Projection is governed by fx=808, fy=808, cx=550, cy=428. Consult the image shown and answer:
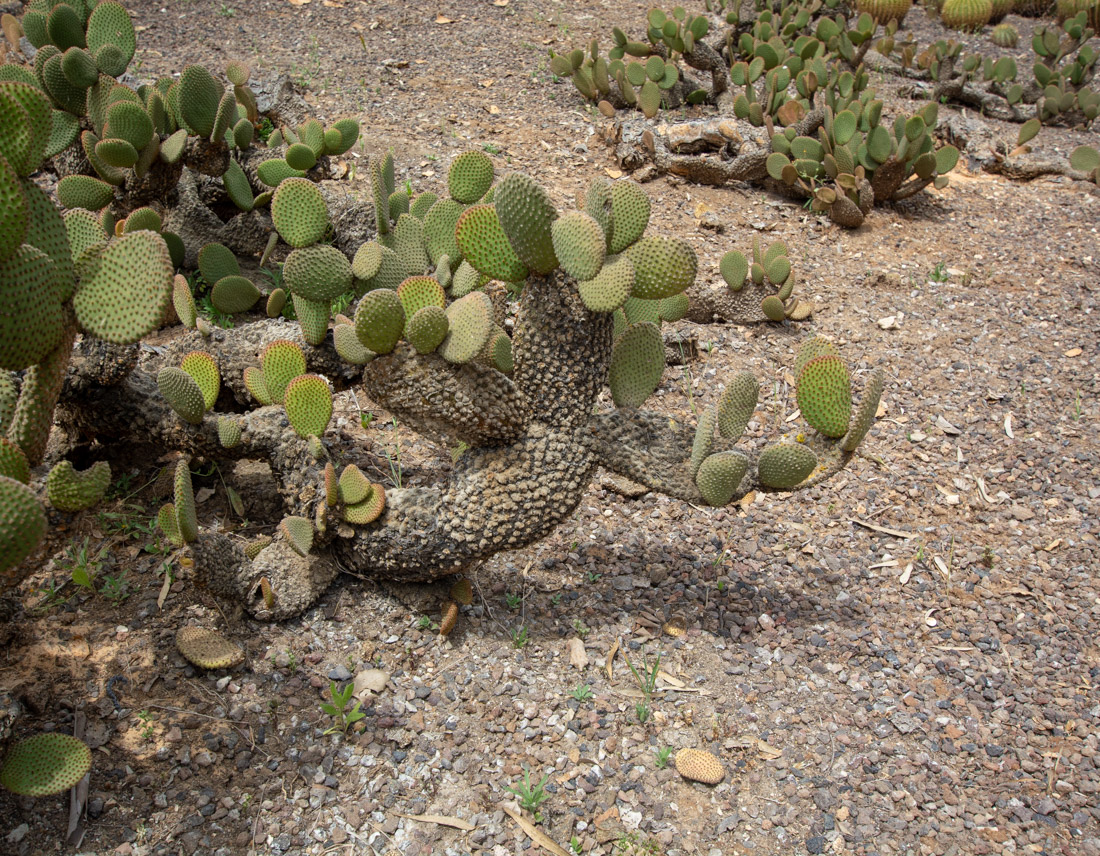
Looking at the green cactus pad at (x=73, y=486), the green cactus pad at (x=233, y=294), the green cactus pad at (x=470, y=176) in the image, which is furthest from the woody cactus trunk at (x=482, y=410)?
the green cactus pad at (x=233, y=294)

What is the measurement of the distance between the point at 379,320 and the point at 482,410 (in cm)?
35

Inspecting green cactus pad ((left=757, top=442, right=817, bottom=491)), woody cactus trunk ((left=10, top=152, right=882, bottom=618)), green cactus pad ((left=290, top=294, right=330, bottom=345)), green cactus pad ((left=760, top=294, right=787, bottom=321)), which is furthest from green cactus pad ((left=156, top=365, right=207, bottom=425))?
green cactus pad ((left=760, top=294, right=787, bottom=321))

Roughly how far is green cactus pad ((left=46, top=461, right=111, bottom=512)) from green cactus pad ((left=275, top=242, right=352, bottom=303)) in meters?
0.93

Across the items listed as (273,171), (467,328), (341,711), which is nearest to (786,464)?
(467,328)

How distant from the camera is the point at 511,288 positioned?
3342 mm

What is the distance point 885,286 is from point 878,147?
37.7 inches

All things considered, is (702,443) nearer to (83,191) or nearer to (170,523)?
(170,523)

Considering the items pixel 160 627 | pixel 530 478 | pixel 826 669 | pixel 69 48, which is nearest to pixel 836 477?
pixel 826 669

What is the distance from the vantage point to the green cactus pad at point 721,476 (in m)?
2.20

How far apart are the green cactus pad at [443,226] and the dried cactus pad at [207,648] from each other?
4.66ft

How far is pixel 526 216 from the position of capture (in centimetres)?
201

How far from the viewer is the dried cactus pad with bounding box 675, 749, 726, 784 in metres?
2.01

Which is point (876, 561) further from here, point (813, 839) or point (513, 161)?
point (513, 161)

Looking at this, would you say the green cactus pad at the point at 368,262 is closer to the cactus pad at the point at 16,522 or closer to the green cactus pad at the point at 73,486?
the green cactus pad at the point at 73,486
